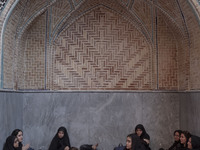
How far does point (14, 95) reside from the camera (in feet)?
16.8

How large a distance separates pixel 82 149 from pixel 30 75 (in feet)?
6.19

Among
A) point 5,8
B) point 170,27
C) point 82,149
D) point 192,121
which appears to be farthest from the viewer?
point 170,27

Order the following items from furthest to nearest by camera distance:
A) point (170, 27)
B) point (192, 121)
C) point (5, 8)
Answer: point (170, 27), point (192, 121), point (5, 8)

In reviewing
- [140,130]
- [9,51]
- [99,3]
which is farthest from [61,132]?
[99,3]

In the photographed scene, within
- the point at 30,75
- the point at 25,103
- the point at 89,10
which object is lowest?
the point at 25,103

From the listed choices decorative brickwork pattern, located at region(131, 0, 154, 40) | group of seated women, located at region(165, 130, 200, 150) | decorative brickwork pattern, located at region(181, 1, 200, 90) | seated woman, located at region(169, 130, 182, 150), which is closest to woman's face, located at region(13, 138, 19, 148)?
group of seated women, located at region(165, 130, 200, 150)

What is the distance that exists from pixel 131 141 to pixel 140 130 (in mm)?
1207

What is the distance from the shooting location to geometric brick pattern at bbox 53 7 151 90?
5922 mm

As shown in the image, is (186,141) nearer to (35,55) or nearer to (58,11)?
(35,55)

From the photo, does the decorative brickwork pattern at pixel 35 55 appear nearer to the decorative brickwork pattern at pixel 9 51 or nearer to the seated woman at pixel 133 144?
the decorative brickwork pattern at pixel 9 51

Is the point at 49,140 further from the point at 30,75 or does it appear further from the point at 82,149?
the point at 30,75

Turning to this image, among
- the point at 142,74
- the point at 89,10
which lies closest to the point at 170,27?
the point at 142,74

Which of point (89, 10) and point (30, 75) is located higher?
point (89, 10)

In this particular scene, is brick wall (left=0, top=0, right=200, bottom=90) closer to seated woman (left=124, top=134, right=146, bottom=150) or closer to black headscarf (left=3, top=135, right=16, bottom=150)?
black headscarf (left=3, top=135, right=16, bottom=150)
